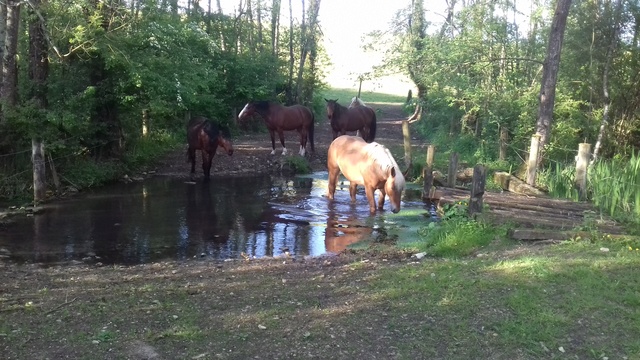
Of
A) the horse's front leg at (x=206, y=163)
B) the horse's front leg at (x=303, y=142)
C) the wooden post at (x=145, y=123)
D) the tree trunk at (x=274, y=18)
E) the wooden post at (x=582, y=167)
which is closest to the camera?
the wooden post at (x=582, y=167)

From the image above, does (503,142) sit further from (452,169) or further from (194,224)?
(194,224)

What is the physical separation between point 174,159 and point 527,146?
10.7 m

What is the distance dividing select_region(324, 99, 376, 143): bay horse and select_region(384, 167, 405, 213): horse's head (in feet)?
29.0

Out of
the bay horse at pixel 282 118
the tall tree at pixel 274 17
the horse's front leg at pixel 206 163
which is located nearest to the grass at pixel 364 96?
the tall tree at pixel 274 17

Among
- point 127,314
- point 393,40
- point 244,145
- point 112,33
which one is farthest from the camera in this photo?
point 393,40

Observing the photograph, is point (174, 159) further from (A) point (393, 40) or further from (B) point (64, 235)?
(A) point (393, 40)

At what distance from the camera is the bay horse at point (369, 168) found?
11.1 metres

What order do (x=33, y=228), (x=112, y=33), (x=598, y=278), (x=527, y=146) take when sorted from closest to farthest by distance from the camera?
1. (x=598, y=278)
2. (x=33, y=228)
3. (x=112, y=33)
4. (x=527, y=146)

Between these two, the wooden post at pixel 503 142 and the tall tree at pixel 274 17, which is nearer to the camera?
the wooden post at pixel 503 142

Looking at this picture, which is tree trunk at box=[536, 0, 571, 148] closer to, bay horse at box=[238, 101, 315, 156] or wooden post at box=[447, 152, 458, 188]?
wooden post at box=[447, 152, 458, 188]

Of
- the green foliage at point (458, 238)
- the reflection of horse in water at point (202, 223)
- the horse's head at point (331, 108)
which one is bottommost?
the reflection of horse in water at point (202, 223)

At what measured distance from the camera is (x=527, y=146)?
1580 cm

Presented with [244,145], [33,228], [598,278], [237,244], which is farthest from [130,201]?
[598,278]

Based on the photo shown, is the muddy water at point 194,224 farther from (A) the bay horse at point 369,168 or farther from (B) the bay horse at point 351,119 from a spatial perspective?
(B) the bay horse at point 351,119
